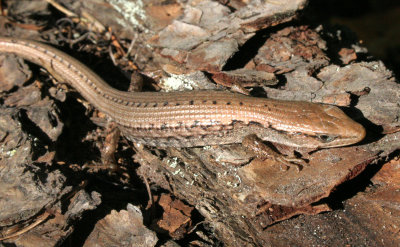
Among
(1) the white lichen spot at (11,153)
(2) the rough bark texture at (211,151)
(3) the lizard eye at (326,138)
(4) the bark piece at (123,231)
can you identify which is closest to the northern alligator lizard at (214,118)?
(3) the lizard eye at (326,138)

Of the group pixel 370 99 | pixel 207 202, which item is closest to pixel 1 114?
pixel 207 202

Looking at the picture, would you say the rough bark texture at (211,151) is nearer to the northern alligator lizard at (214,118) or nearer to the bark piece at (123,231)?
the bark piece at (123,231)

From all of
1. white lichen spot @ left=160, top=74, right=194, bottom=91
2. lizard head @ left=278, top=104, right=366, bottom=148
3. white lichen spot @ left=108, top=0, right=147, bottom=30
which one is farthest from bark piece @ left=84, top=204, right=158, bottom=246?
white lichen spot @ left=108, top=0, right=147, bottom=30

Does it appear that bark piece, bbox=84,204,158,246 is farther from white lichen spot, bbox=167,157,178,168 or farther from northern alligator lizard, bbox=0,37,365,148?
northern alligator lizard, bbox=0,37,365,148

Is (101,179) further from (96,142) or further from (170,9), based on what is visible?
(170,9)

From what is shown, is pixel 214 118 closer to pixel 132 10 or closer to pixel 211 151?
pixel 211 151

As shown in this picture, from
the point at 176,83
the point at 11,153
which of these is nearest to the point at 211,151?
the point at 176,83
